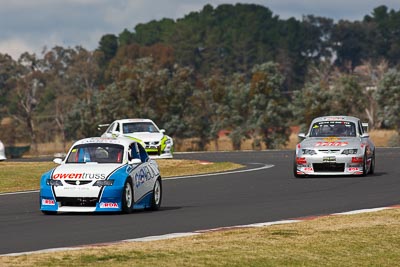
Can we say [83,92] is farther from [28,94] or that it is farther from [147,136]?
[147,136]

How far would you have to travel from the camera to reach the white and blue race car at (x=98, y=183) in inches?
704

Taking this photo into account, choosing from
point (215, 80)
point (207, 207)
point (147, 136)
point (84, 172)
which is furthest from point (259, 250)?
point (215, 80)

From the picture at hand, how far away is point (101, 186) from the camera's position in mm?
17875

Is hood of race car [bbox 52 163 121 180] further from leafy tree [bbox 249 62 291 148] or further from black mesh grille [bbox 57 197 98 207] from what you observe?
leafy tree [bbox 249 62 291 148]

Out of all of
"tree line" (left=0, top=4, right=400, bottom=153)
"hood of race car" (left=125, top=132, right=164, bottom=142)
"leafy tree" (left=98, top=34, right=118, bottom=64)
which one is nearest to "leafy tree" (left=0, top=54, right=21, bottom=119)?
"tree line" (left=0, top=4, right=400, bottom=153)

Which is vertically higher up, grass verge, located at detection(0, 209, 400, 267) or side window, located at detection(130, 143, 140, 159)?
side window, located at detection(130, 143, 140, 159)

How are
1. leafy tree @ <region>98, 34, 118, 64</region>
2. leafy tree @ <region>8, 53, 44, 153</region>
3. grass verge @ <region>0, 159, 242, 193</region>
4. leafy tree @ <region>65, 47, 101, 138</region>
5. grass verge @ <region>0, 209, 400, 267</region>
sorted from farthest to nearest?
leafy tree @ <region>98, 34, 118, 64</region> → leafy tree @ <region>8, 53, 44, 153</region> → leafy tree @ <region>65, 47, 101, 138</region> → grass verge @ <region>0, 159, 242, 193</region> → grass verge @ <region>0, 209, 400, 267</region>

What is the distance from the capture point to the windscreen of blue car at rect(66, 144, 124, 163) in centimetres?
1894

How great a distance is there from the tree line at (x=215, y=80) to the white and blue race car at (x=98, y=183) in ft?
194

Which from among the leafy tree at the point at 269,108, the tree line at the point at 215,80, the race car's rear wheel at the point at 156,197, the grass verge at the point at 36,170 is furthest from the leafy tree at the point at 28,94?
the race car's rear wheel at the point at 156,197

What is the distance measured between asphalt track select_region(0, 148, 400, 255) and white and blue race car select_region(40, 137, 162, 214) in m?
0.22

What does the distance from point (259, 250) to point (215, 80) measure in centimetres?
7516

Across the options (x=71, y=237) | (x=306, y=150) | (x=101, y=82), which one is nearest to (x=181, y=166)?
(x=306, y=150)

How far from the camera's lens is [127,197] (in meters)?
18.2
